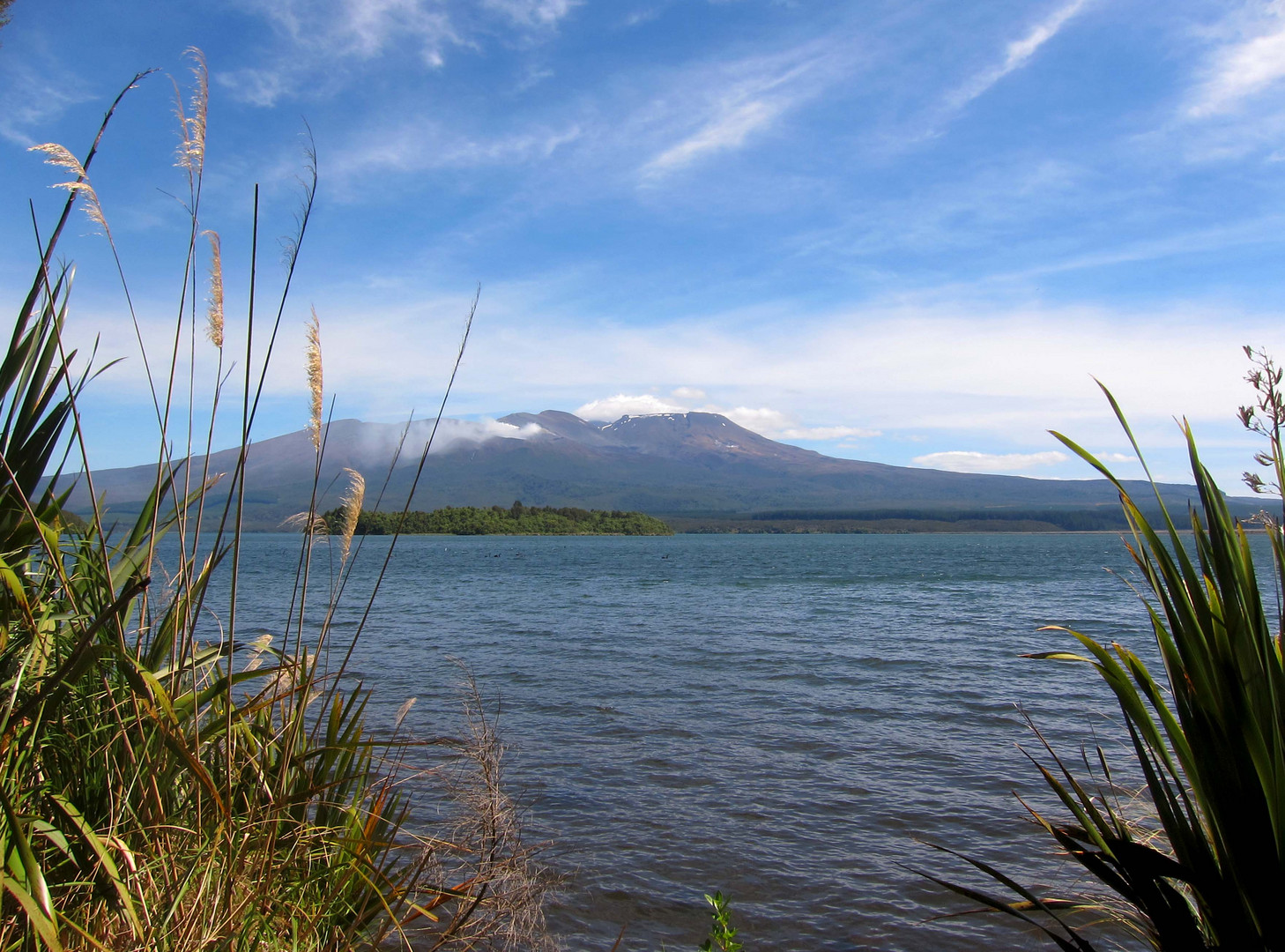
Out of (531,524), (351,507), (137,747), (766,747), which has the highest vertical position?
(351,507)

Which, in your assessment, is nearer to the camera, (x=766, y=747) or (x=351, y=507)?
(x=351, y=507)

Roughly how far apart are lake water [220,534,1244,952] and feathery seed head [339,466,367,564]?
3.94 m

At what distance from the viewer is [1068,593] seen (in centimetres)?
3675

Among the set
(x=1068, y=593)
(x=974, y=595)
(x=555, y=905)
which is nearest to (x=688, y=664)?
(x=555, y=905)

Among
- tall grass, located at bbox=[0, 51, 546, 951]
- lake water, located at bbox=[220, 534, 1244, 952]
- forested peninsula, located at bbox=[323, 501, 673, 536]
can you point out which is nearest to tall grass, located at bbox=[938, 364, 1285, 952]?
tall grass, located at bbox=[0, 51, 546, 951]

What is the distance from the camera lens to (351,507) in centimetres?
278

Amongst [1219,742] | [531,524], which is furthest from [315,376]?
[531,524]

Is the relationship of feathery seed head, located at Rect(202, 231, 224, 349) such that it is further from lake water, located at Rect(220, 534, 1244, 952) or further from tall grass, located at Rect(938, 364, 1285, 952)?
lake water, located at Rect(220, 534, 1244, 952)

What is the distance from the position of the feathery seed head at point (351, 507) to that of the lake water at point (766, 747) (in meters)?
3.94

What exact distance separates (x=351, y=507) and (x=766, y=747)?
27.7 ft

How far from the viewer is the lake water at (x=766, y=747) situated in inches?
240

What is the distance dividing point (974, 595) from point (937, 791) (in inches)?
1134

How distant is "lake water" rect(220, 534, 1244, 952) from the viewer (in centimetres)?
610

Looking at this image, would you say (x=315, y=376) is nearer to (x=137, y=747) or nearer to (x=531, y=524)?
(x=137, y=747)
